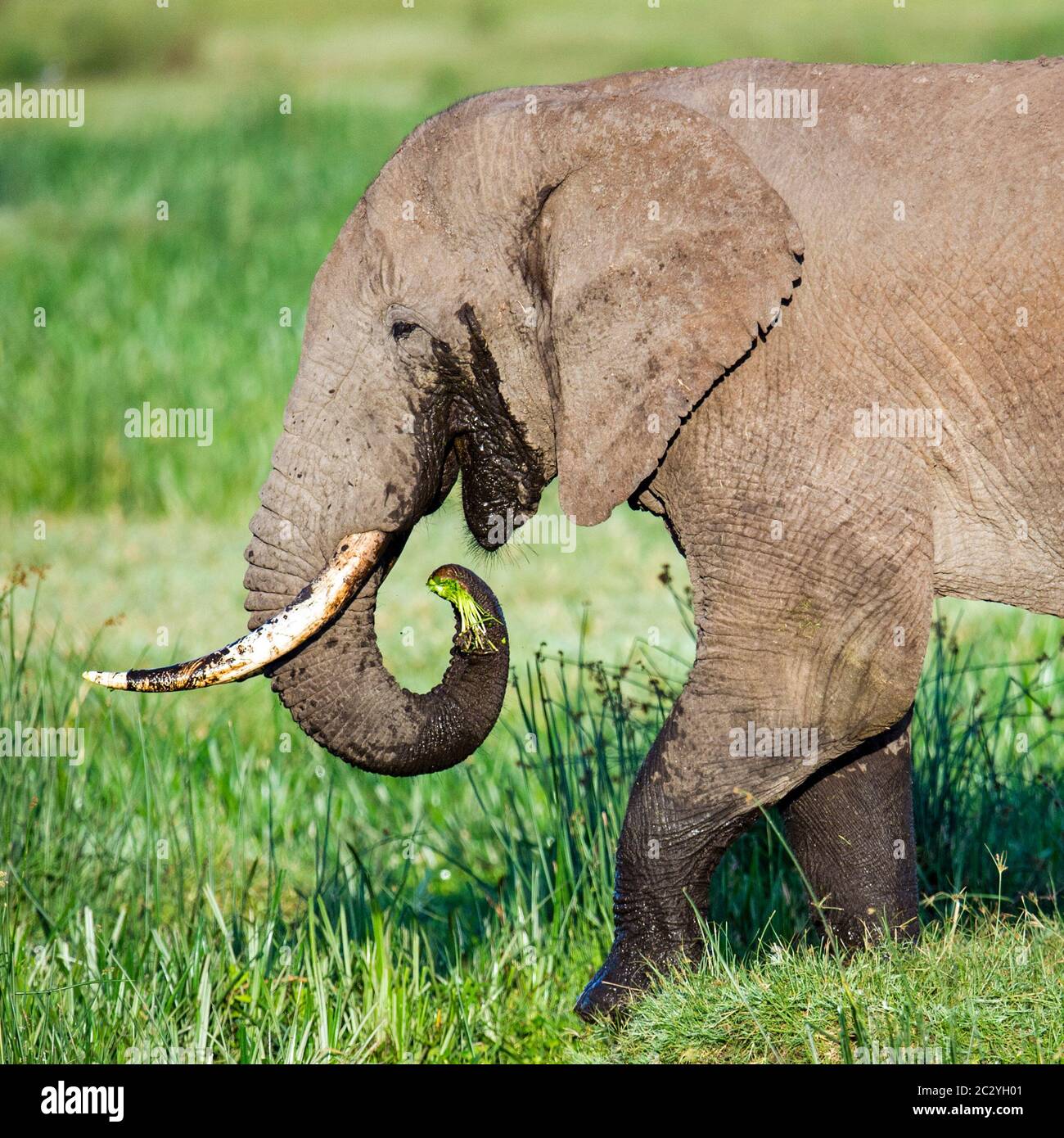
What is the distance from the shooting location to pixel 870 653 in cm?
402

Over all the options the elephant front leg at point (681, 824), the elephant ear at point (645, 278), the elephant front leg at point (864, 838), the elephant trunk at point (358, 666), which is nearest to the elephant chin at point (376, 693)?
the elephant trunk at point (358, 666)

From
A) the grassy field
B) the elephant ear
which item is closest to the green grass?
the grassy field

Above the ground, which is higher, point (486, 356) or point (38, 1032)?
point (486, 356)

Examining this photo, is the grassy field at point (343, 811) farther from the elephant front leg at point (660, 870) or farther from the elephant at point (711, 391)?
the elephant at point (711, 391)

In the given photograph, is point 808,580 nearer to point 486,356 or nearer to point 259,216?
point 486,356

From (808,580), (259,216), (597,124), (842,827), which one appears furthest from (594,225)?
(259,216)

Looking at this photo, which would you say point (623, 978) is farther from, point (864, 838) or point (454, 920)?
point (454, 920)

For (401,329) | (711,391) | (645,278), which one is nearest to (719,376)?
(711,391)

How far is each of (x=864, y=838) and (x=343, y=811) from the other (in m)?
2.81

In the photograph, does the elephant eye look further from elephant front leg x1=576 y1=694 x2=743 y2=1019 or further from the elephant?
elephant front leg x1=576 y1=694 x2=743 y2=1019

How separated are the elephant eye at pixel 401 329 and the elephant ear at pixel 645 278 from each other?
0.37m

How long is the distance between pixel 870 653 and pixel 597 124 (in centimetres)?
145

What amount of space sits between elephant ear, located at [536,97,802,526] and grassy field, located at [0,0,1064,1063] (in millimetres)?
767

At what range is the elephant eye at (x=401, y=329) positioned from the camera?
4.26 m
